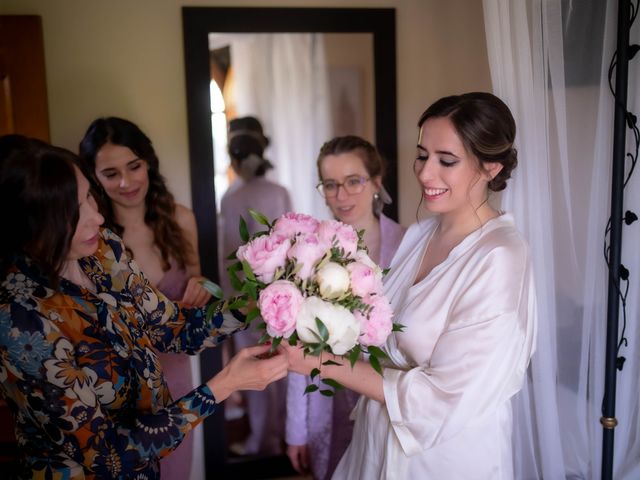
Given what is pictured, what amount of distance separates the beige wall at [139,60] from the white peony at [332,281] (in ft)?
4.68

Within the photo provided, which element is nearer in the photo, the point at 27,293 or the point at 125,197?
the point at 27,293

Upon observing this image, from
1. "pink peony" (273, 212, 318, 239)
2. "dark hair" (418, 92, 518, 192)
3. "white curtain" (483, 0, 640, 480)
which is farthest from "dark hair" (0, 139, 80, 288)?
"white curtain" (483, 0, 640, 480)

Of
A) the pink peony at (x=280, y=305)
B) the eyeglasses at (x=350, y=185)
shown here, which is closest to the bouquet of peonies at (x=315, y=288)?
the pink peony at (x=280, y=305)

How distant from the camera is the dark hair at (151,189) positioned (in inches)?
82.3

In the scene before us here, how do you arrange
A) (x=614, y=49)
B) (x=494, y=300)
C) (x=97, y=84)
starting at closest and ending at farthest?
(x=494, y=300)
(x=614, y=49)
(x=97, y=84)

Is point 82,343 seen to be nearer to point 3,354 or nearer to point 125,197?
point 3,354

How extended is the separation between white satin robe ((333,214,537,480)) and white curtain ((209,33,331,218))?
114 centimetres

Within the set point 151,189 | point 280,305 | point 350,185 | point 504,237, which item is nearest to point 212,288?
point 280,305

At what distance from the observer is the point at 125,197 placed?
2.15m

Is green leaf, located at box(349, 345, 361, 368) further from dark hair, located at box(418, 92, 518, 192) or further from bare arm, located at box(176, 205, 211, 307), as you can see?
bare arm, located at box(176, 205, 211, 307)

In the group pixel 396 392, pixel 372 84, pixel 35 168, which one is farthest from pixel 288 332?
pixel 372 84

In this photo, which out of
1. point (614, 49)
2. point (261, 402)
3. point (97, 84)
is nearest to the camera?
point (614, 49)

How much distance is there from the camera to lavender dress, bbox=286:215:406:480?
202cm

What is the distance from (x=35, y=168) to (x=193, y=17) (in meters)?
1.40
